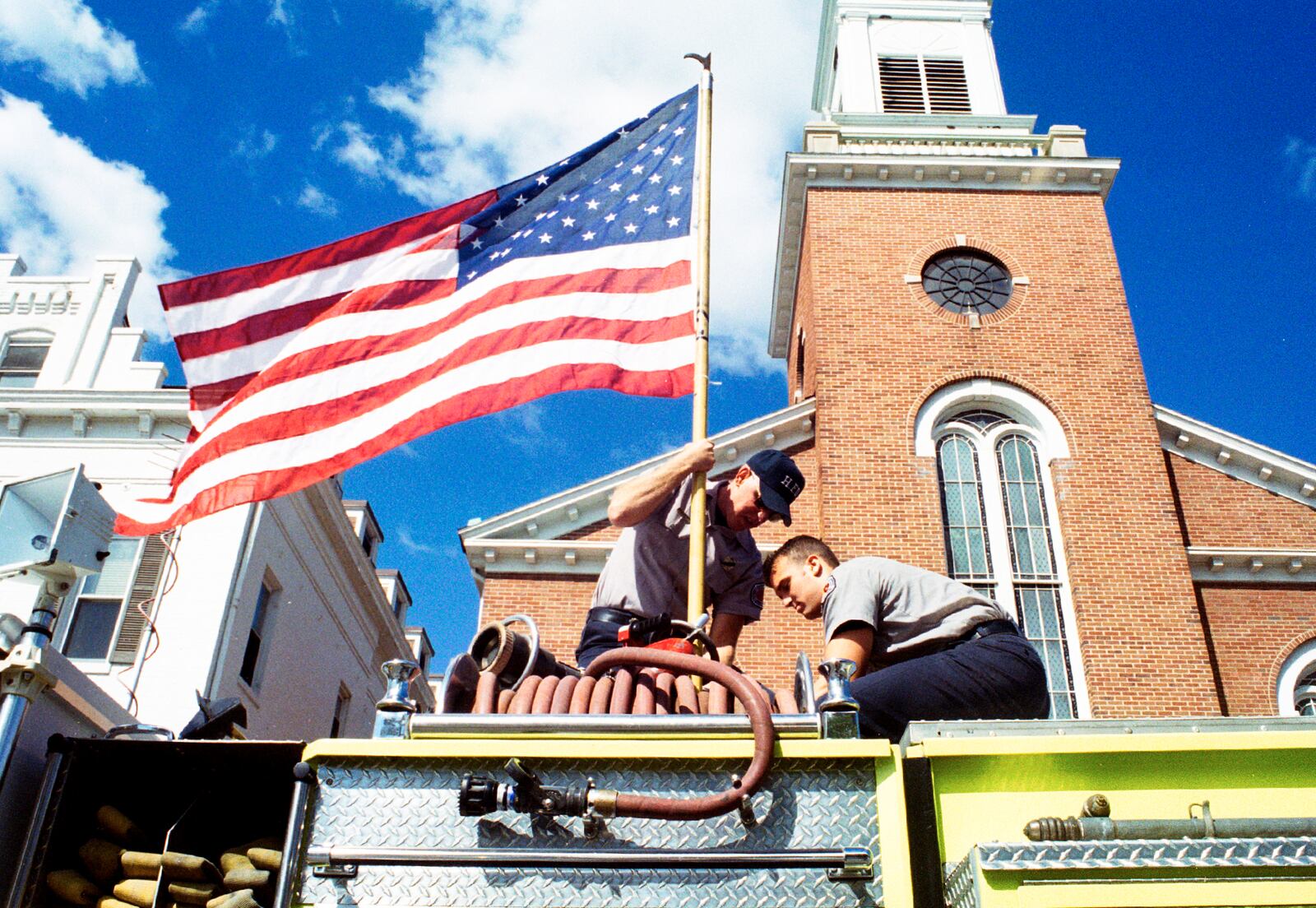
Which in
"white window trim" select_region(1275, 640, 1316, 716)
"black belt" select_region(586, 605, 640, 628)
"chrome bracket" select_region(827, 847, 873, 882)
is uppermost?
"white window trim" select_region(1275, 640, 1316, 716)

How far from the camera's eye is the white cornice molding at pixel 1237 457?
14.6 m

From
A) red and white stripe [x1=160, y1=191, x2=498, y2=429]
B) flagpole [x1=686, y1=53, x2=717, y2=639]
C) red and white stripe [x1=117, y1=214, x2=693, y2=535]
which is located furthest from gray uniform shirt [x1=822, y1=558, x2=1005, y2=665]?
red and white stripe [x1=160, y1=191, x2=498, y2=429]

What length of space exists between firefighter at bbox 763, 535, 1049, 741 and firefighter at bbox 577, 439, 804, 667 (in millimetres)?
533

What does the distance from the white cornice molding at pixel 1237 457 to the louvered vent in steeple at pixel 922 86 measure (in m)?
7.18

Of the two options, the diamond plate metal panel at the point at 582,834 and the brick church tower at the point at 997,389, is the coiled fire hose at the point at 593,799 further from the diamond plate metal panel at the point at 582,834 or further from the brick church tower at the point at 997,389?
the brick church tower at the point at 997,389

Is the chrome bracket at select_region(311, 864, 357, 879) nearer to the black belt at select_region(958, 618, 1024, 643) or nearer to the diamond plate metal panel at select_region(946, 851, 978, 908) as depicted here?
the diamond plate metal panel at select_region(946, 851, 978, 908)

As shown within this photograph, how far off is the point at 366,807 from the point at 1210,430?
14.7 m

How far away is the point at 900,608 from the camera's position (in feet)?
12.6

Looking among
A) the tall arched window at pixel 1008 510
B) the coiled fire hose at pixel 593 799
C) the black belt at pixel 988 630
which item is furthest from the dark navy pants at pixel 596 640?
the tall arched window at pixel 1008 510

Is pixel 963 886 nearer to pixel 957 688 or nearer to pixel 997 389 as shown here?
pixel 957 688

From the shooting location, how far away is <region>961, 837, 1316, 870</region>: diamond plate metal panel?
2.31 m

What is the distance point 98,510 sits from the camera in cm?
381

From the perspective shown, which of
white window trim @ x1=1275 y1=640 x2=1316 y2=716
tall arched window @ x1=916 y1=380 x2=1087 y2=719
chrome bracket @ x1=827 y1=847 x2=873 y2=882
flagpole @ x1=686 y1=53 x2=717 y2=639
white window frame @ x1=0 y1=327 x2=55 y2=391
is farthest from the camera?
white window frame @ x1=0 y1=327 x2=55 y2=391

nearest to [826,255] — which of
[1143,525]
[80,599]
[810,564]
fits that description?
[1143,525]
